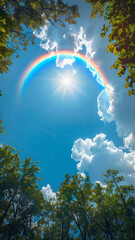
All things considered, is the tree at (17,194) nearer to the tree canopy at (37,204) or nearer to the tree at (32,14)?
the tree canopy at (37,204)

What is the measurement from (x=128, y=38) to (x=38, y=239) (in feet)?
90.3

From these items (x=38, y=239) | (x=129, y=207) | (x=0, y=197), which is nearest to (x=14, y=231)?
(x=0, y=197)

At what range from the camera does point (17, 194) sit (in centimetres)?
1466

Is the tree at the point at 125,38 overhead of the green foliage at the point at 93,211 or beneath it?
overhead

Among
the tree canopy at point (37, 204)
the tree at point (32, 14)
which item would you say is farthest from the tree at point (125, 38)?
the tree canopy at point (37, 204)

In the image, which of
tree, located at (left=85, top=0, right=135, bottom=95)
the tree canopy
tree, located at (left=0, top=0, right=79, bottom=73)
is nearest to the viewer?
tree, located at (left=85, top=0, right=135, bottom=95)

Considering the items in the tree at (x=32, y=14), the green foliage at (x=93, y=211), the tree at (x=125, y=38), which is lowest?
the green foliage at (x=93, y=211)

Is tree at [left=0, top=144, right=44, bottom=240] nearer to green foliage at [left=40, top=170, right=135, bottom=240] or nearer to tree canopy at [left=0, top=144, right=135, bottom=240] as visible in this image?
tree canopy at [left=0, top=144, right=135, bottom=240]

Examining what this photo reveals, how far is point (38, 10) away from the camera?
8.73 meters

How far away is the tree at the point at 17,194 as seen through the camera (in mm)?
13033

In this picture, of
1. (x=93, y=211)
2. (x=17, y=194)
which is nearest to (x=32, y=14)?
(x=17, y=194)

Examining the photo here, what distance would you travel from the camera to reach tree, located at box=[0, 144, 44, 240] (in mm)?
13033

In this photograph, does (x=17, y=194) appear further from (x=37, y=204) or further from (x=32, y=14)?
(x=32, y=14)

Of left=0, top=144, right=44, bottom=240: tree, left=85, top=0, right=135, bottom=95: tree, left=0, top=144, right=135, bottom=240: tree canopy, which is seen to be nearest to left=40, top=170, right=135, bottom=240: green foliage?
left=0, top=144, right=135, bottom=240: tree canopy
